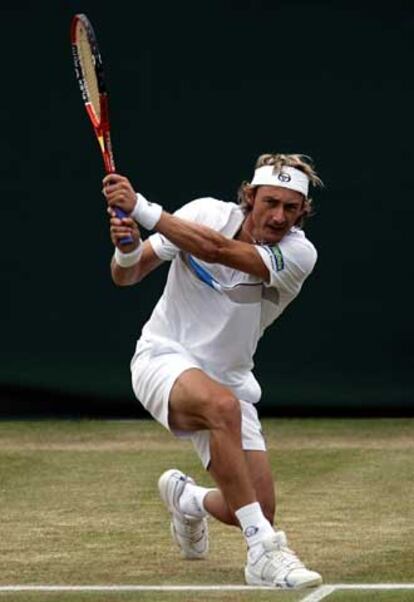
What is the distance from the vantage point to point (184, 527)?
7441 mm

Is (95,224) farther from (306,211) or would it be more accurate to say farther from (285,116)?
(306,211)

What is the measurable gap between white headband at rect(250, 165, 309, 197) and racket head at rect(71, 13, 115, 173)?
0.55 meters

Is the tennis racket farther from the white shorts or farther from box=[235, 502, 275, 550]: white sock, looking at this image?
box=[235, 502, 275, 550]: white sock

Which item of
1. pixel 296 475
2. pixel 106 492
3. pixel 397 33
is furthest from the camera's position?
pixel 397 33

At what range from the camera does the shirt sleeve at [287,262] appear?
7078 millimetres

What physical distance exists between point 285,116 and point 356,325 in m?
1.37

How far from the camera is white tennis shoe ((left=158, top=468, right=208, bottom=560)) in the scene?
7.44m

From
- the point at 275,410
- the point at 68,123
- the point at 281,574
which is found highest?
the point at 68,123

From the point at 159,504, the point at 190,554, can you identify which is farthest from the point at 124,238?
the point at 159,504

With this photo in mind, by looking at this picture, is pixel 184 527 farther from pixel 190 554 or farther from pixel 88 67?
pixel 88 67

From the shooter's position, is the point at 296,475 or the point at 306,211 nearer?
the point at 306,211

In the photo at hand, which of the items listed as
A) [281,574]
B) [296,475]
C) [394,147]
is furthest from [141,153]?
[281,574]

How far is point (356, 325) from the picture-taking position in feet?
40.3

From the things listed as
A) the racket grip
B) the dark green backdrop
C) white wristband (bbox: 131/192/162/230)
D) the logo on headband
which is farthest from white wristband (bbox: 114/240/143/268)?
the dark green backdrop
